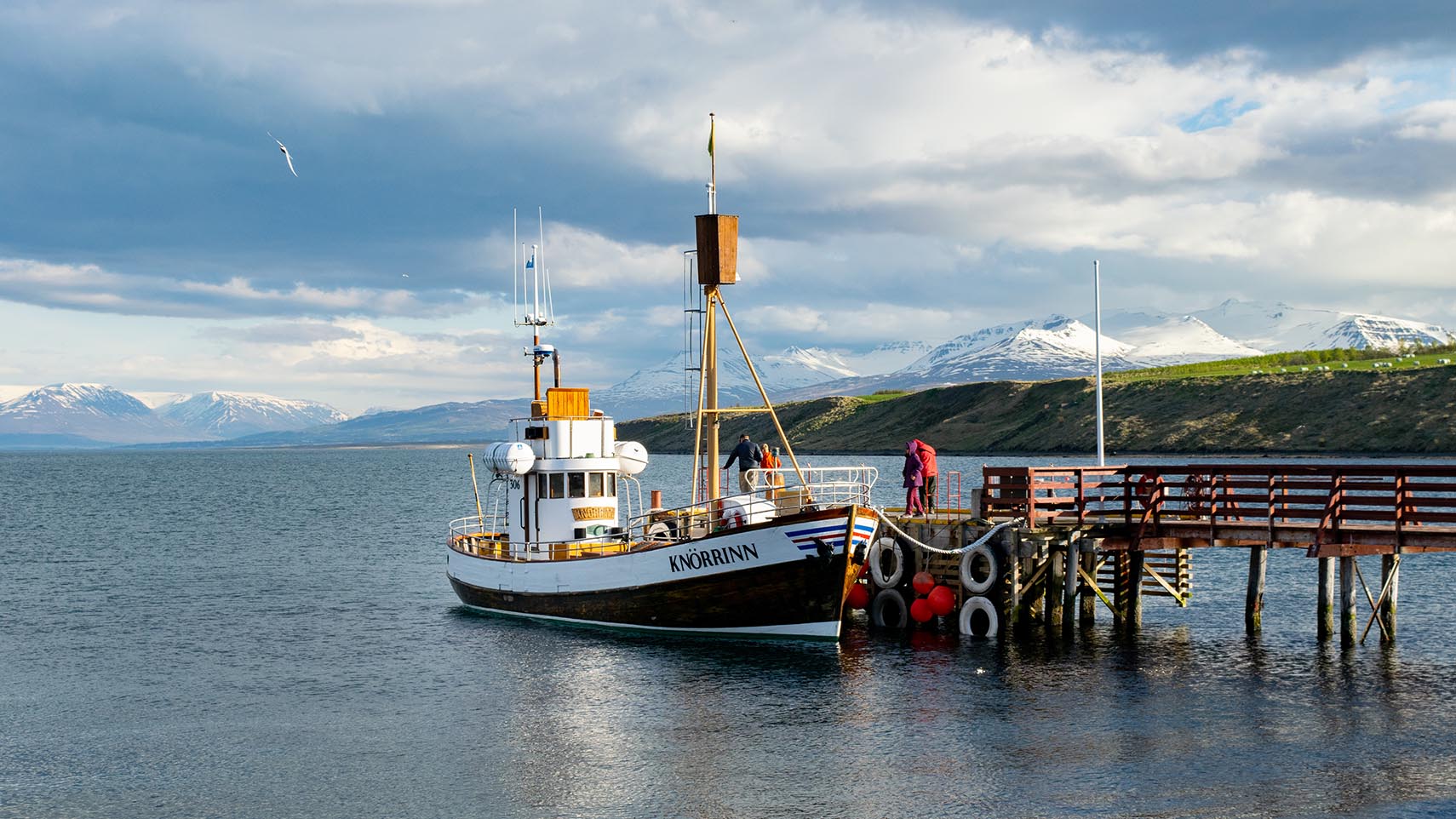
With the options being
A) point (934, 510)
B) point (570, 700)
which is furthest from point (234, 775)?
point (934, 510)

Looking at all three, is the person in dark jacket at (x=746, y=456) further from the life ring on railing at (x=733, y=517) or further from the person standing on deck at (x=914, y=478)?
the person standing on deck at (x=914, y=478)

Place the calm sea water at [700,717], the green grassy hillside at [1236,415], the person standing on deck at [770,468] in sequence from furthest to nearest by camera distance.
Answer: the green grassy hillside at [1236,415] → the person standing on deck at [770,468] → the calm sea water at [700,717]

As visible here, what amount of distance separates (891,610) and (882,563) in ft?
4.71

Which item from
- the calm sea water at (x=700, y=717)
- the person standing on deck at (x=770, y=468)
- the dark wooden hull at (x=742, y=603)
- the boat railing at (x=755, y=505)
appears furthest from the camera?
the person standing on deck at (x=770, y=468)

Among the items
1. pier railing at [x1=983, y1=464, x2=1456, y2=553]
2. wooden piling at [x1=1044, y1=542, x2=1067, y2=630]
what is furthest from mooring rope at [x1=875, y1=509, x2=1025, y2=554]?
wooden piling at [x1=1044, y1=542, x2=1067, y2=630]

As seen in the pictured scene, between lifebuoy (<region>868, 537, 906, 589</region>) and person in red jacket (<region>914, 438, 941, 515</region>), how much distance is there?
2.26m

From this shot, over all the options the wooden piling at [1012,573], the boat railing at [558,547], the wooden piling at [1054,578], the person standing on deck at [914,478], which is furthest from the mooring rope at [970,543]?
the boat railing at [558,547]

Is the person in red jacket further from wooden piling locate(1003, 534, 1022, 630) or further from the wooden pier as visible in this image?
wooden piling locate(1003, 534, 1022, 630)

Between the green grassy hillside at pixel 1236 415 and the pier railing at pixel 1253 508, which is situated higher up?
the green grassy hillside at pixel 1236 415

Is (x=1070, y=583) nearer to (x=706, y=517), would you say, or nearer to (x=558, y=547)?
(x=706, y=517)

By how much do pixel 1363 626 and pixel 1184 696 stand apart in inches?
434

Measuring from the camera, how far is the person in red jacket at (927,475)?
124 ft

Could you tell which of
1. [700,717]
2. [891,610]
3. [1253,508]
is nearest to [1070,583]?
[1253,508]

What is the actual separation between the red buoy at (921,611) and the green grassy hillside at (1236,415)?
289 feet
